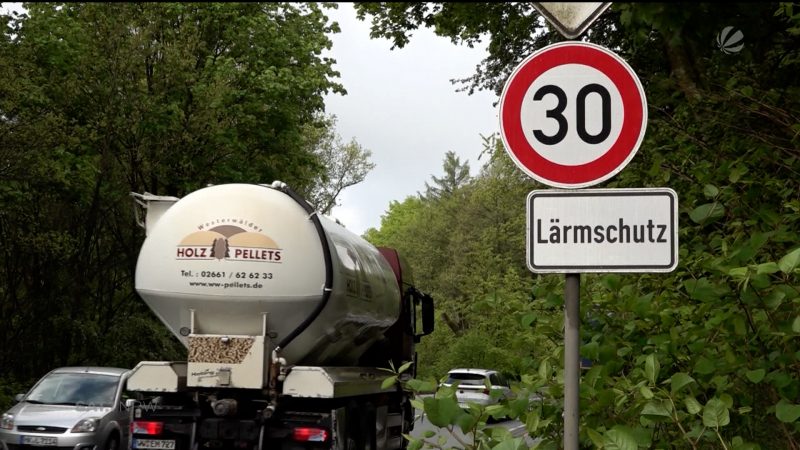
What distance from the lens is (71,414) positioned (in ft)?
52.5

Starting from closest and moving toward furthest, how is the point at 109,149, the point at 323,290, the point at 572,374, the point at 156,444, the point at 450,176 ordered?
the point at 572,374, the point at 323,290, the point at 156,444, the point at 109,149, the point at 450,176

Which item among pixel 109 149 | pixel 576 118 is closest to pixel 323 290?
pixel 576 118

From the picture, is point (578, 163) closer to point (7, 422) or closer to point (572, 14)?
point (572, 14)

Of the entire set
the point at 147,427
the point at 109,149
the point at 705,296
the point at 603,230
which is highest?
the point at 109,149

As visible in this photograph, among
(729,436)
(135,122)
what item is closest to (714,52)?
(729,436)

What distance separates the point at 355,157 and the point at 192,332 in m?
41.1

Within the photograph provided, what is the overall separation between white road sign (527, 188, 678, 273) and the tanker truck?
22.6 ft

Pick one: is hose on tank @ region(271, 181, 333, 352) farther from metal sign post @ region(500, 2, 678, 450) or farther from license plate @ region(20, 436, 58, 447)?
metal sign post @ region(500, 2, 678, 450)

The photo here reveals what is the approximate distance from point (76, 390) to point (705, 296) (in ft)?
44.4

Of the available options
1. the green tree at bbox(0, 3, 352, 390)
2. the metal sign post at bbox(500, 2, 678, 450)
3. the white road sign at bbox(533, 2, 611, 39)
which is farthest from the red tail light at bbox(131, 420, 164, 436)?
the green tree at bbox(0, 3, 352, 390)

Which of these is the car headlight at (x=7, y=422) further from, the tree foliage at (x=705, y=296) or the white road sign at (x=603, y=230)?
the white road sign at (x=603, y=230)

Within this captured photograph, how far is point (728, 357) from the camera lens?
17.7 feet

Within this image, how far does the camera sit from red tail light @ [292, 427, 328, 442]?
11.1 meters

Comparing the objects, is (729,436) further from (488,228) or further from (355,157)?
(488,228)
